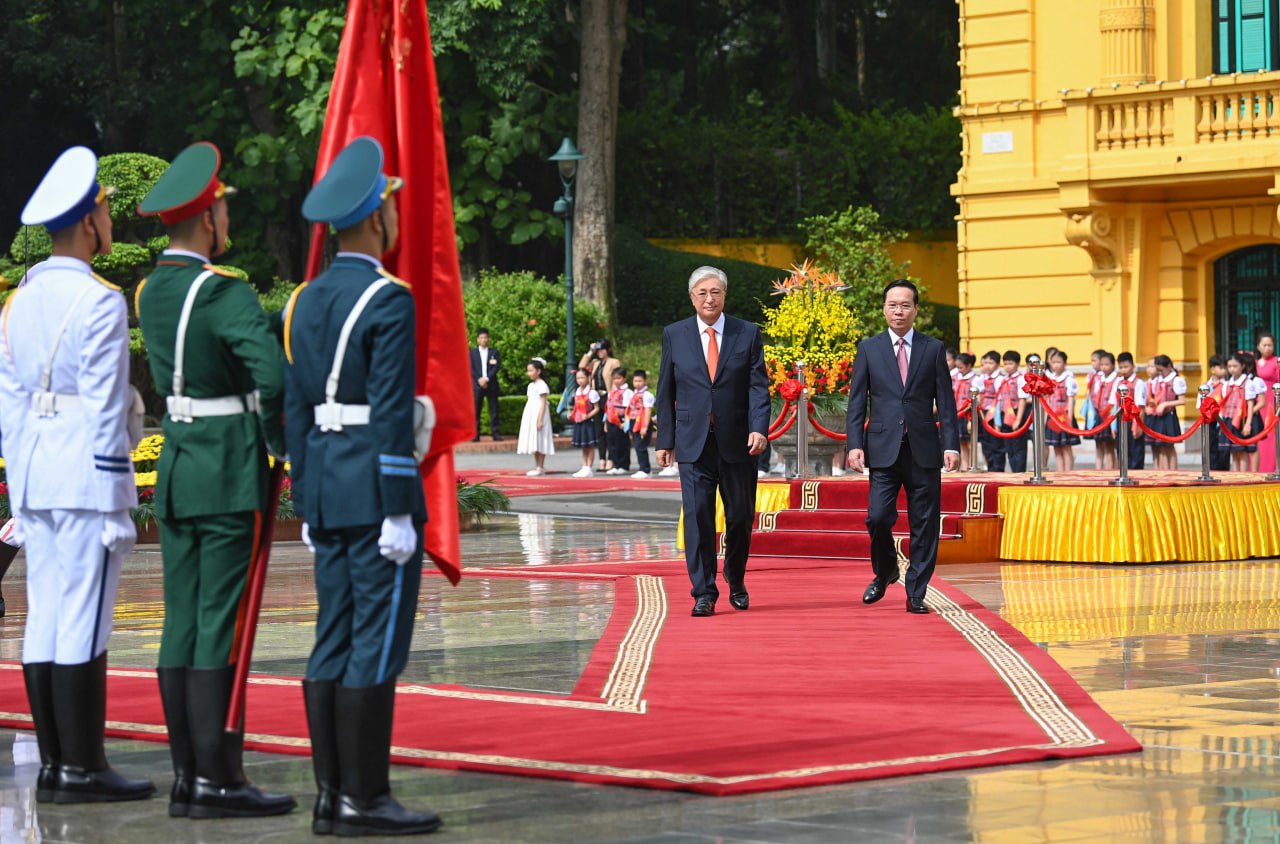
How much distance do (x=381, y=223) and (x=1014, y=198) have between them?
77.5 feet

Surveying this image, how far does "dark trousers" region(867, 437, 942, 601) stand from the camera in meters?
12.1

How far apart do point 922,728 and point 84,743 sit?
3108 mm

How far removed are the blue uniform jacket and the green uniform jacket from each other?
0.21 meters

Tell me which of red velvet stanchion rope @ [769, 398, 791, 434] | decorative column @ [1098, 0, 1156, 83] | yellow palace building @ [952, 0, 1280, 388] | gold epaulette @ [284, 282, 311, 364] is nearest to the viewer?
gold epaulette @ [284, 282, 311, 364]

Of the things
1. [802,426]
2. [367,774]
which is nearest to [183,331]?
[367,774]

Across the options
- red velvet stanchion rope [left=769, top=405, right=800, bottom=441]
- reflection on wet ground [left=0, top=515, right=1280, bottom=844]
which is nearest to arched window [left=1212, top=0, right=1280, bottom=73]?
red velvet stanchion rope [left=769, top=405, right=800, bottom=441]

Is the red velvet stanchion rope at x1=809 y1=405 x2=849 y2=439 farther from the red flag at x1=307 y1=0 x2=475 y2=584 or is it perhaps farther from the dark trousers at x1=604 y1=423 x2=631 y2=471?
the red flag at x1=307 y1=0 x2=475 y2=584

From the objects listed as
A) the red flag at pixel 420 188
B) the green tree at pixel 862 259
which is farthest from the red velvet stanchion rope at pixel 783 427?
the green tree at pixel 862 259

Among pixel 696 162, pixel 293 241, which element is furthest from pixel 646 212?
pixel 293 241

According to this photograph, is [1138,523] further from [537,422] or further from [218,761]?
[537,422]

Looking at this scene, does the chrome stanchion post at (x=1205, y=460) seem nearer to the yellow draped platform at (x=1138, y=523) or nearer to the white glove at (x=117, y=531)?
the yellow draped platform at (x=1138, y=523)

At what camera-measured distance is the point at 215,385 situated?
22.2 ft

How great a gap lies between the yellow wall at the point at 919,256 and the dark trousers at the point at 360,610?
31.9 metres

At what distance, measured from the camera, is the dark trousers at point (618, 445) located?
28312 mm
